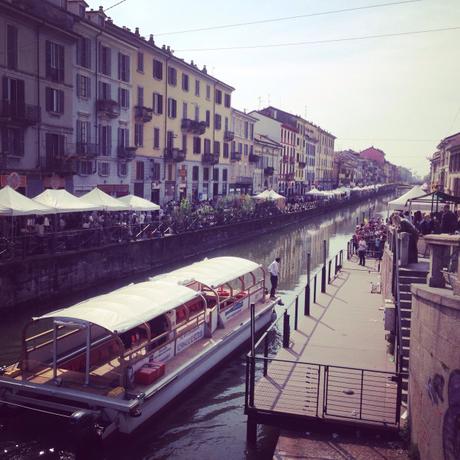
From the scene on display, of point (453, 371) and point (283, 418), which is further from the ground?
point (453, 371)

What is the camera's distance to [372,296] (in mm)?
20781

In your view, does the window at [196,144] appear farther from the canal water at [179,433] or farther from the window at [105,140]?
the canal water at [179,433]

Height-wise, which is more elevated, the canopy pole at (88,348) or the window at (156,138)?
the window at (156,138)

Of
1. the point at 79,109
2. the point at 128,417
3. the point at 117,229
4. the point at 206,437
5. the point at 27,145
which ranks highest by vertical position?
the point at 79,109

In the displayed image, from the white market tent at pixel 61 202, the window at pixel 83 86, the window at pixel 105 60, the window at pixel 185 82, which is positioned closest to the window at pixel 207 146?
the window at pixel 185 82

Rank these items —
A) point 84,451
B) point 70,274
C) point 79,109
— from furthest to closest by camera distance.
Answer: point 79,109 < point 70,274 < point 84,451

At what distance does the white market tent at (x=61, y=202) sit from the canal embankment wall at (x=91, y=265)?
1.87m

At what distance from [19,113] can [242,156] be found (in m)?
40.2

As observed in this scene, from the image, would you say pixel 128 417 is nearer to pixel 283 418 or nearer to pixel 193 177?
pixel 283 418

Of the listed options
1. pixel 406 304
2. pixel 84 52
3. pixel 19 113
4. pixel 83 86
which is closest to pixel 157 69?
pixel 84 52

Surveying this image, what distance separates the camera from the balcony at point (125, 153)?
125 feet

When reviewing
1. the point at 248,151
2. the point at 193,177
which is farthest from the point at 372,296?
the point at 248,151

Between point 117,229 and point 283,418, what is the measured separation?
1932 centimetres

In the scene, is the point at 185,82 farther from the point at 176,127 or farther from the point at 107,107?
the point at 107,107
